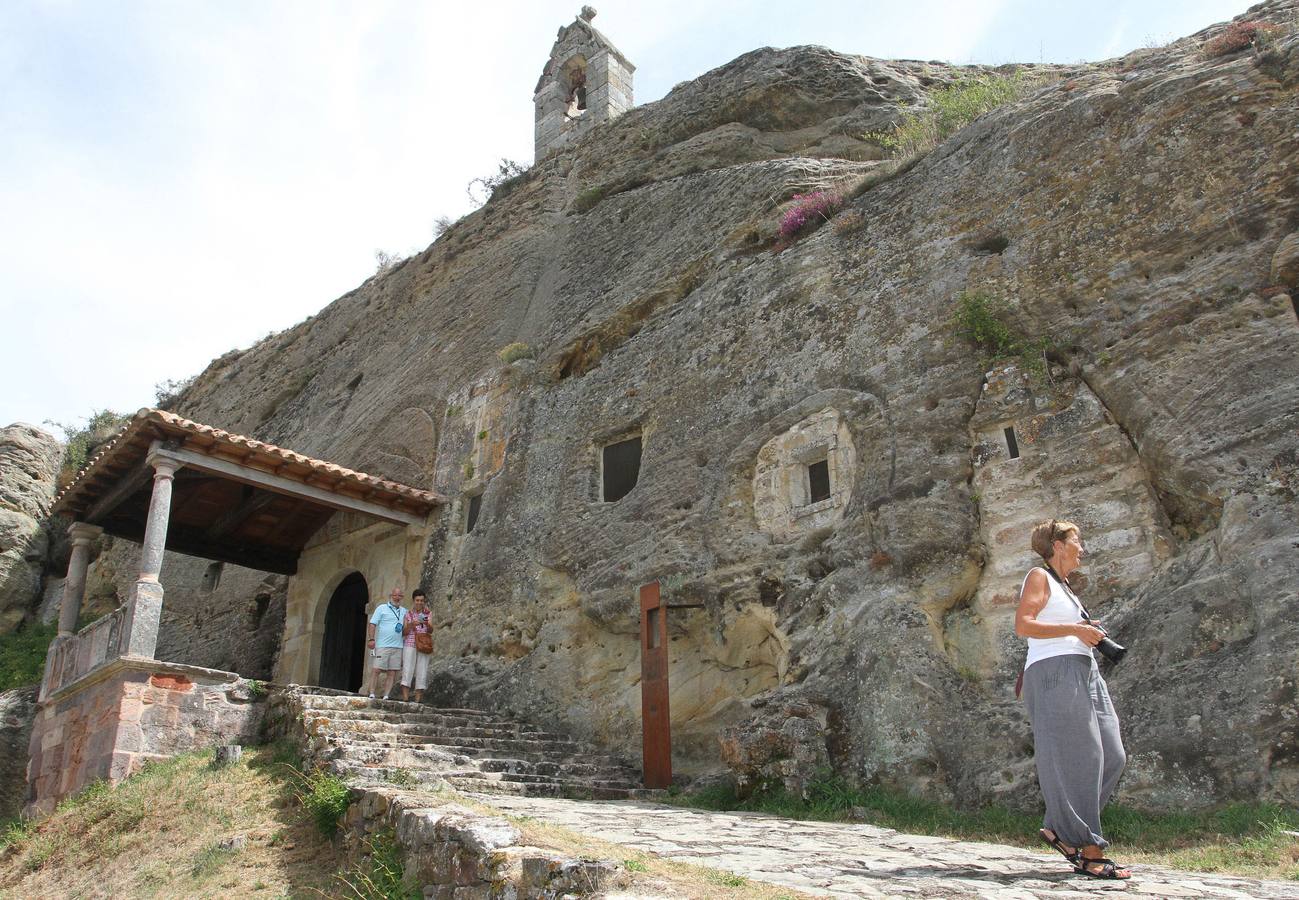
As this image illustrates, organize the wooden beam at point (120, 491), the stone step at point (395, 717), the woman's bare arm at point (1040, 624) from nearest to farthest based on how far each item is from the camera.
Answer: the woman's bare arm at point (1040, 624) < the stone step at point (395, 717) < the wooden beam at point (120, 491)

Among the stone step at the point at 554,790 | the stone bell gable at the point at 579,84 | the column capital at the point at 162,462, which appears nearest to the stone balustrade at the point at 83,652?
the column capital at the point at 162,462

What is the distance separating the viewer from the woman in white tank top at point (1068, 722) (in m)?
3.99

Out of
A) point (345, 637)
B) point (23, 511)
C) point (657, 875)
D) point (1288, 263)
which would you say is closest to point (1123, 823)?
point (657, 875)

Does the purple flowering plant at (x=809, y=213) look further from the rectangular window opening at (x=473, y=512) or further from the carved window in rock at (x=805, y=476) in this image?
the rectangular window opening at (x=473, y=512)

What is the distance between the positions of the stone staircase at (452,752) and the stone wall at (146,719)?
0.85 metres

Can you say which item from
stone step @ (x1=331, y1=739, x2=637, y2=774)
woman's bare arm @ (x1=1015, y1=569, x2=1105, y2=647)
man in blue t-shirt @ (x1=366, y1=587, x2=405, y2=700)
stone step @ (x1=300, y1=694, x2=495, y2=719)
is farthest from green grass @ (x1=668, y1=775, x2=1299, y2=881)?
man in blue t-shirt @ (x1=366, y1=587, x2=405, y2=700)

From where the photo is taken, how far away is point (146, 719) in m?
9.34

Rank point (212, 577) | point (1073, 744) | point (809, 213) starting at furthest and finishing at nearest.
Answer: point (212, 577) → point (809, 213) → point (1073, 744)

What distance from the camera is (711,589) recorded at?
9.01 meters

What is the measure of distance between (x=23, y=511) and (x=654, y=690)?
1686cm

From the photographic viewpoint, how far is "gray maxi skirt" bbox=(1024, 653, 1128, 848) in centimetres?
402

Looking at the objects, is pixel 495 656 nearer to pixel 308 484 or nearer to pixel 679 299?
pixel 308 484

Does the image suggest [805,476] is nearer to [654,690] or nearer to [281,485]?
[654,690]

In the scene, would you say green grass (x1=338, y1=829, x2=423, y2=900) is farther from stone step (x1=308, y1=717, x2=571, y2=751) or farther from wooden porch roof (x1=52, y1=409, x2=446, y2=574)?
wooden porch roof (x1=52, y1=409, x2=446, y2=574)
